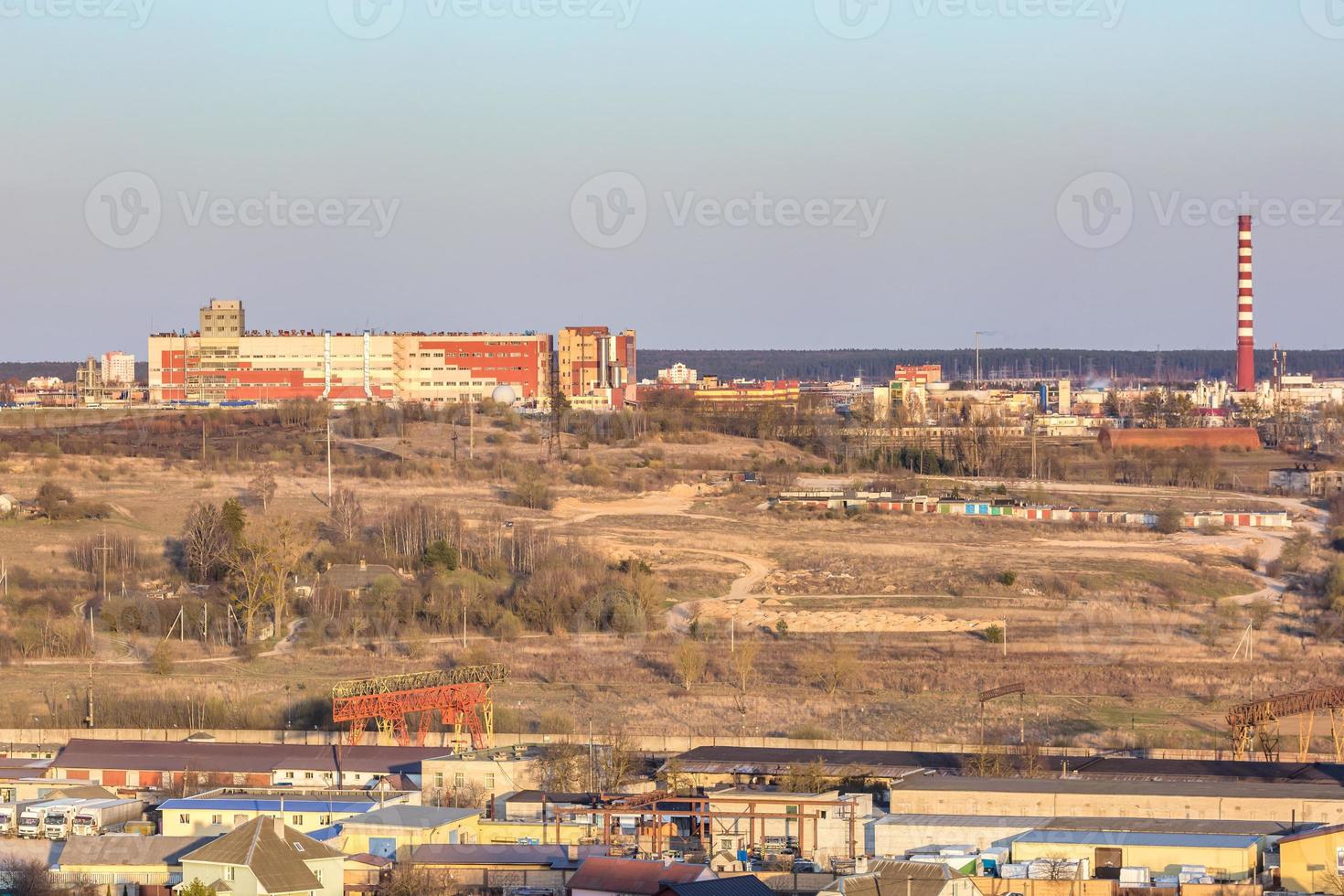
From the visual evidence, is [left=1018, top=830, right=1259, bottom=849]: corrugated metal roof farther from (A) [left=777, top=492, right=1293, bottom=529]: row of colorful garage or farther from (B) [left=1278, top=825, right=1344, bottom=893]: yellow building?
(A) [left=777, top=492, right=1293, bottom=529]: row of colorful garage

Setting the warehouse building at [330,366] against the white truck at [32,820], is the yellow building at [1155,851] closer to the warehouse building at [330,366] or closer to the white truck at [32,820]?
the white truck at [32,820]

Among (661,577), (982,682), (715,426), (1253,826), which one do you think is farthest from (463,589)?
(715,426)

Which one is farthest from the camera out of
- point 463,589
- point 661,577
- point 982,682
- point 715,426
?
point 715,426

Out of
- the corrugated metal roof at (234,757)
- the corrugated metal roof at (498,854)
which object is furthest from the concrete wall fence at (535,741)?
the corrugated metal roof at (498,854)

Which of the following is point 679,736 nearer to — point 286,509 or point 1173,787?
point 1173,787

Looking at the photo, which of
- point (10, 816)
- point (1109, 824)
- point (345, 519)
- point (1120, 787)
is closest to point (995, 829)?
point (1109, 824)
